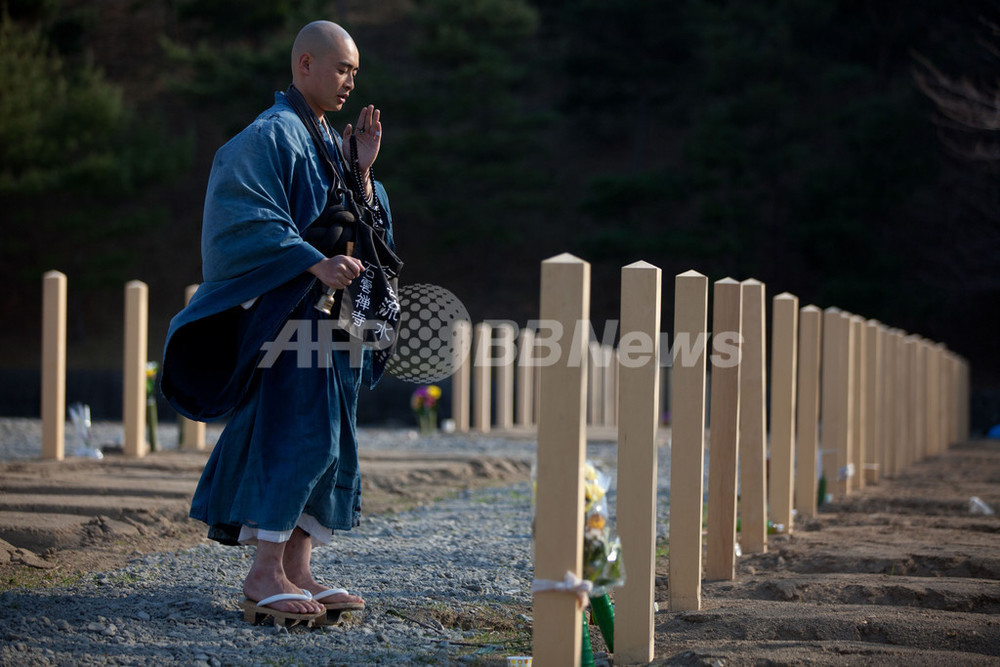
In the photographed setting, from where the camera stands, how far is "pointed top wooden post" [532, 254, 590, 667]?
2598 mm

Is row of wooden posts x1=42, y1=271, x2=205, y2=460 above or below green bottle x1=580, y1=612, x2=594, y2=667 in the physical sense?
above

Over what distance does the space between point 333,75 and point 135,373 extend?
200 inches

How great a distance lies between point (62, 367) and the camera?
293 inches

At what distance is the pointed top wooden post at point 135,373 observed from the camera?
25.5 feet

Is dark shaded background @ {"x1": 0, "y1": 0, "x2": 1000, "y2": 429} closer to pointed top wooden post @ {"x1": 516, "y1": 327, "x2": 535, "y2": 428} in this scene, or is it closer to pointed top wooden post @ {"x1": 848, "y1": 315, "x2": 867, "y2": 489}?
pointed top wooden post @ {"x1": 516, "y1": 327, "x2": 535, "y2": 428}

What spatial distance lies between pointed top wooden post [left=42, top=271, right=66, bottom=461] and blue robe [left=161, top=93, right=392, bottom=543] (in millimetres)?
4596

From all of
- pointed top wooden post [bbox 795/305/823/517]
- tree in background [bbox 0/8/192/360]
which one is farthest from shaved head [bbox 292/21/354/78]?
tree in background [bbox 0/8/192/360]

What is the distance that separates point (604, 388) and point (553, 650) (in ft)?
43.3

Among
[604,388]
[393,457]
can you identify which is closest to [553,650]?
[393,457]

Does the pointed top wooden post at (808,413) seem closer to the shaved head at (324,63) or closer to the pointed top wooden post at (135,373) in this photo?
the shaved head at (324,63)

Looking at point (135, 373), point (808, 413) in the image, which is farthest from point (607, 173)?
point (808, 413)

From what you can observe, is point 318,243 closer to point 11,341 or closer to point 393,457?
point 393,457

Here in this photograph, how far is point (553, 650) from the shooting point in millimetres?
2631

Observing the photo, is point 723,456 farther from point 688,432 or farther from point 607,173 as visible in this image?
point 607,173
